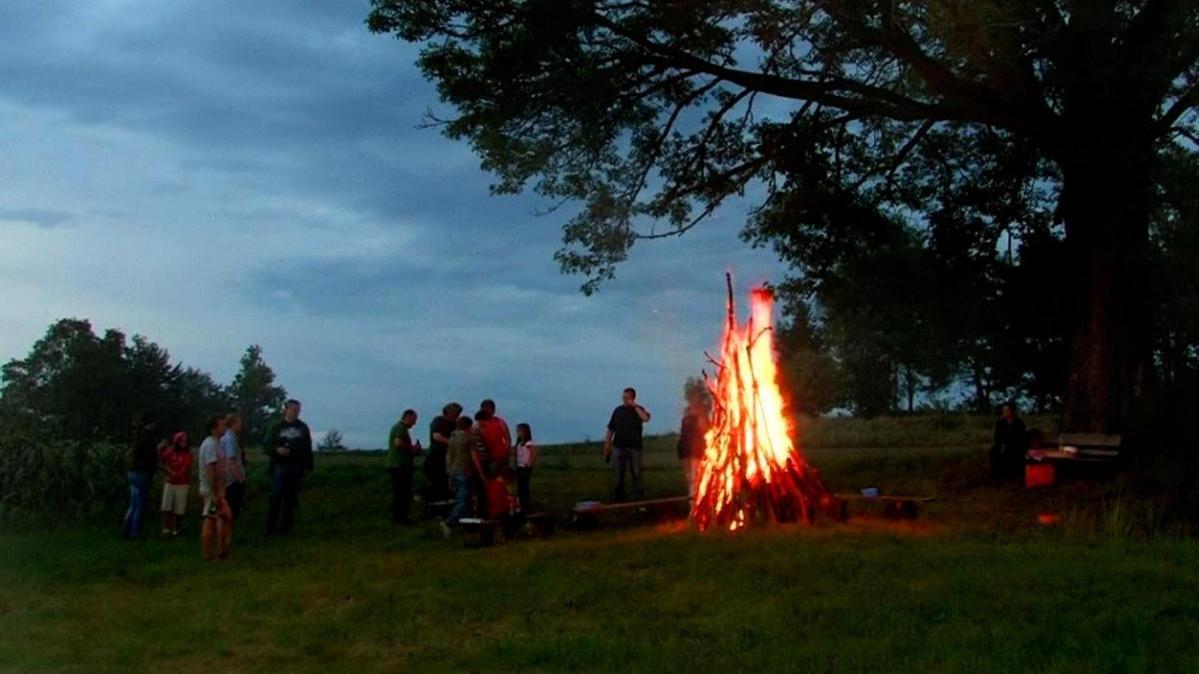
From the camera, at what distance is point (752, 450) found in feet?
51.3

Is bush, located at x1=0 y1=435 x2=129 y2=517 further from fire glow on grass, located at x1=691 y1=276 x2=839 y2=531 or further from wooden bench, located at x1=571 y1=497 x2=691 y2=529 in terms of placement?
fire glow on grass, located at x1=691 y1=276 x2=839 y2=531

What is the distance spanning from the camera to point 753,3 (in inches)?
712

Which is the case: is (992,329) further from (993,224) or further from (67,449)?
(67,449)

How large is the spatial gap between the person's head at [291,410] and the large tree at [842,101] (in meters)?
4.63

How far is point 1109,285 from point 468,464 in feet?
31.2

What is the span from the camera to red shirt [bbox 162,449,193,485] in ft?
60.3

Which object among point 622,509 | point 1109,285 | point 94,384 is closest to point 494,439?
point 622,509

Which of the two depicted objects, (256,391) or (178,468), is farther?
(256,391)

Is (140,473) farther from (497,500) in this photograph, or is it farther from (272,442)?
(497,500)

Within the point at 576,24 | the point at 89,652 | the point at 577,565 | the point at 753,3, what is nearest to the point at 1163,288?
the point at 753,3

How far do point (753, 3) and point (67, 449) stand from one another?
12.8 metres

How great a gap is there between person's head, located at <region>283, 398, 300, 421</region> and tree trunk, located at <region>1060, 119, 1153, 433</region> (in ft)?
36.3

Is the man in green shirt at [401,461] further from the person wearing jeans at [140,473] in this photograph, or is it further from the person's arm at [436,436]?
the person wearing jeans at [140,473]

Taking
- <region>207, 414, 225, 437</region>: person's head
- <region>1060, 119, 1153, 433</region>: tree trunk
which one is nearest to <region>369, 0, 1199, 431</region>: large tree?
<region>1060, 119, 1153, 433</region>: tree trunk
